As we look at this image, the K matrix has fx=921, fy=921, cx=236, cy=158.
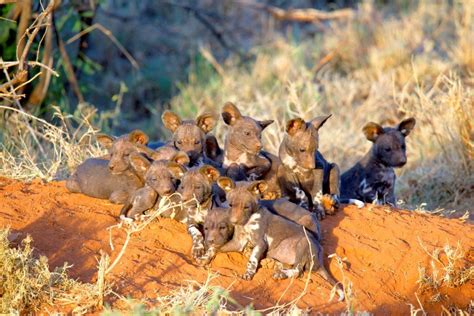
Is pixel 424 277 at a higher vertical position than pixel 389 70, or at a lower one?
higher

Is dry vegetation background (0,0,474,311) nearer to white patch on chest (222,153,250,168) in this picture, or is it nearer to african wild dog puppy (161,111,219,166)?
african wild dog puppy (161,111,219,166)

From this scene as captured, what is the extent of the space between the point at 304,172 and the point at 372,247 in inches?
39.5

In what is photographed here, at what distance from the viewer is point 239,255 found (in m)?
7.80

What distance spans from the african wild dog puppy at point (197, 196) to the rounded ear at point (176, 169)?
8 centimetres

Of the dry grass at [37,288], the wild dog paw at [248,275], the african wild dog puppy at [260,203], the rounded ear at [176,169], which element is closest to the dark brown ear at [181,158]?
the rounded ear at [176,169]

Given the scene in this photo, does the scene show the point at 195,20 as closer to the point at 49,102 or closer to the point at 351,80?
the point at 351,80

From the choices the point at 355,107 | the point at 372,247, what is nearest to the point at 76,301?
the point at 372,247

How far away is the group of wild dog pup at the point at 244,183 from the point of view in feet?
24.7

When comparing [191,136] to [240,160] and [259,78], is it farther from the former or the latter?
[259,78]

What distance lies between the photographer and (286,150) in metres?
8.77

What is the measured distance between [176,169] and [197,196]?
1.05 ft

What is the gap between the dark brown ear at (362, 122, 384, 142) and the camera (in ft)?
32.2

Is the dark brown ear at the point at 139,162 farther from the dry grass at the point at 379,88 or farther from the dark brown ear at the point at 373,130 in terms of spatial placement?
the dry grass at the point at 379,88

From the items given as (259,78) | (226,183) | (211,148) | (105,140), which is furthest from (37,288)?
(259,78)
